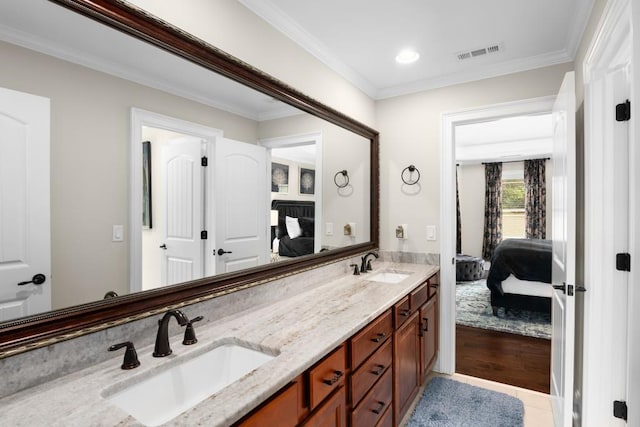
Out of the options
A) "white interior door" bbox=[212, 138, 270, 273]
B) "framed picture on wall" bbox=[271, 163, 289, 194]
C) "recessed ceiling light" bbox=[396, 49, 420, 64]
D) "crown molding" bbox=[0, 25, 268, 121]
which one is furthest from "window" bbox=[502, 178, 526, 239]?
"crown molding" bbox=[0, 25, 268, 121]

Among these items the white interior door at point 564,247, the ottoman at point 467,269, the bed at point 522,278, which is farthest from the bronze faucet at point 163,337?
the ottoman at point 467,269

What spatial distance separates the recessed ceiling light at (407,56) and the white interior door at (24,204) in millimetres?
2179

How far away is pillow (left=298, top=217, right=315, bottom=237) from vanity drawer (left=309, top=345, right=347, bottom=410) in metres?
1.00

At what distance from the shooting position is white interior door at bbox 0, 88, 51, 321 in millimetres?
942

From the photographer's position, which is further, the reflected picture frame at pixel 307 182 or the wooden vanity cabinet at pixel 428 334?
the wooden vanity cabinet at pixel 428 334

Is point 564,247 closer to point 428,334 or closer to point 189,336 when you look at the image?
point 428,334

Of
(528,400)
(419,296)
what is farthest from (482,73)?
(528,400)

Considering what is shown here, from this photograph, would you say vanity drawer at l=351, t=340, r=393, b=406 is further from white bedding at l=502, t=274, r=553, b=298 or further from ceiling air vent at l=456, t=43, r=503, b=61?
white bedding at l=502, t=274, r=553, b=298

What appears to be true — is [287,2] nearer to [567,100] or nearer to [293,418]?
[567,100]

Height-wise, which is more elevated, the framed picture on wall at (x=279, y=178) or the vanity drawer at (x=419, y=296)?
the framed picture on wall at (x=279, y=178)

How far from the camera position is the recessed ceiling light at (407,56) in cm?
245

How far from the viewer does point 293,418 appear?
1.10 m

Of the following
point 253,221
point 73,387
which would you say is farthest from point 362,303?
point 73,387

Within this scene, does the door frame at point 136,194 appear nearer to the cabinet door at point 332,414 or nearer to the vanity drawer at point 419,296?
the cabinet door at point 332,414
